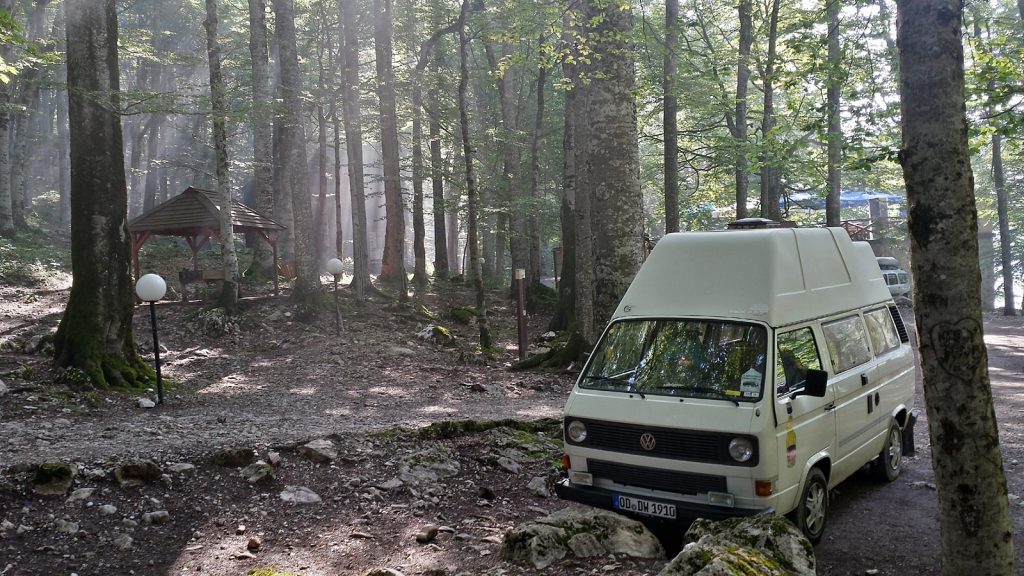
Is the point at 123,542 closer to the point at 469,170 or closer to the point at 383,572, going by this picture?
the point at 383,572

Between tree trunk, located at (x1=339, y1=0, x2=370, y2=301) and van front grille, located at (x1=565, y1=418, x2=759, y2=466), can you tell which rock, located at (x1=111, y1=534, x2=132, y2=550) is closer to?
van front grille, located at (x1=565, y1=418, x2=759, y2=466)

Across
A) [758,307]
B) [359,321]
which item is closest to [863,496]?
[758,307]

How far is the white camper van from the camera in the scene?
562 cm

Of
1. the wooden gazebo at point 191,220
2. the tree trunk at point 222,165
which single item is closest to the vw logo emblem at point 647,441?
the tree trunk at point 222,165

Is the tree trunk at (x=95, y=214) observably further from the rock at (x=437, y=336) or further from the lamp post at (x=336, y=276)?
the rock at (x=437, y=336)

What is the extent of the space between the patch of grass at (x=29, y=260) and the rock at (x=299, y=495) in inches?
757

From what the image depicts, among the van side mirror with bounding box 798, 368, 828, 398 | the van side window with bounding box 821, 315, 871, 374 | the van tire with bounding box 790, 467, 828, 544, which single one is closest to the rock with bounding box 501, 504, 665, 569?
the van tire with bounding box 790, 467, 828, 544

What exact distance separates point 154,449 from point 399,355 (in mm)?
8297

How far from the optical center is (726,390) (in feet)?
19.5

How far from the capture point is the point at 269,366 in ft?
47.8

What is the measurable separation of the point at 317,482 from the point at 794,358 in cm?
471

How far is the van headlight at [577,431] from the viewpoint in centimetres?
617

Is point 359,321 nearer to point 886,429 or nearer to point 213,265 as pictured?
point 213,265

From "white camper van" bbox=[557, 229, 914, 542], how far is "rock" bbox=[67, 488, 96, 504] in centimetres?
419
